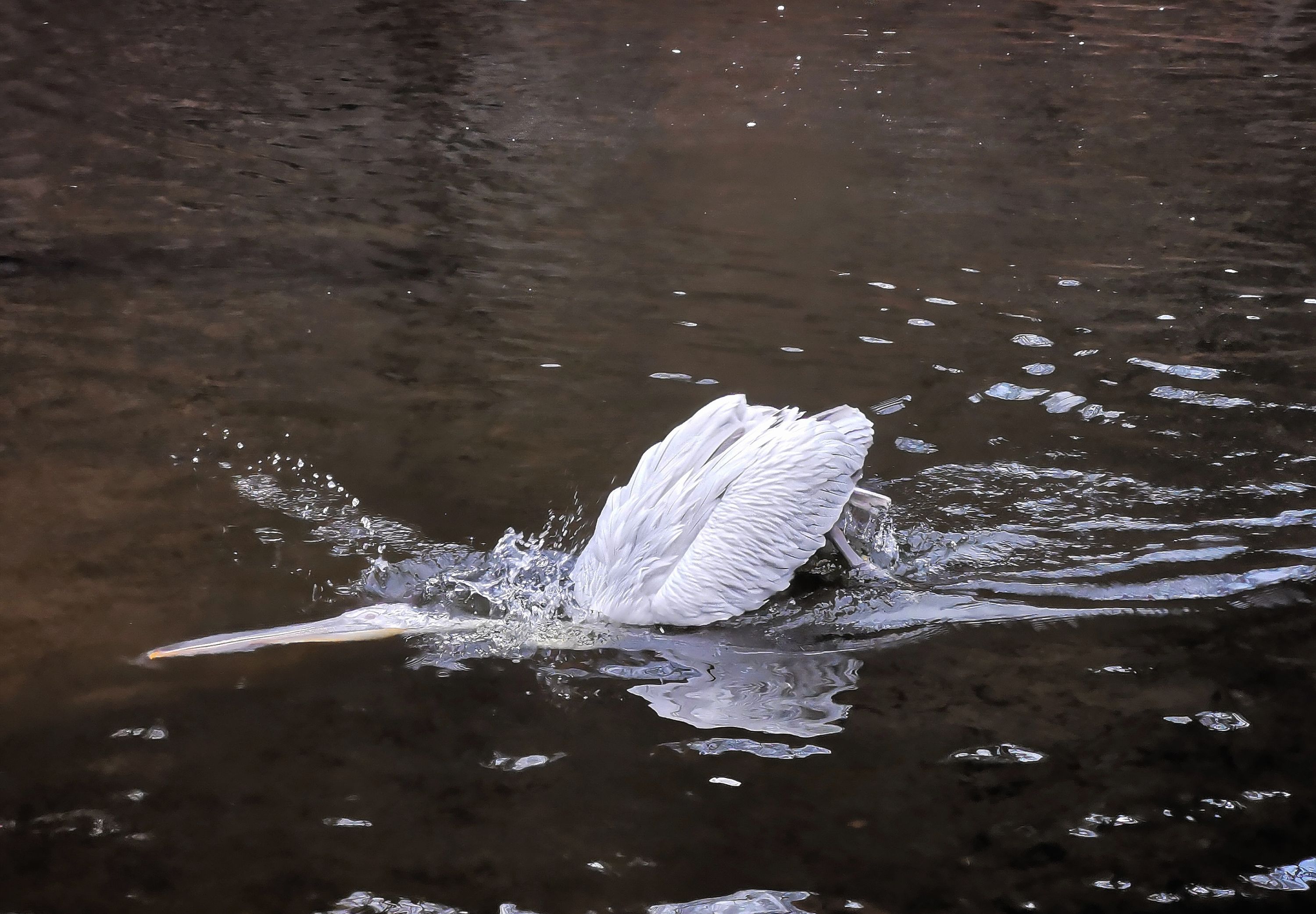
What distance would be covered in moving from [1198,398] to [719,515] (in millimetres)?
2649

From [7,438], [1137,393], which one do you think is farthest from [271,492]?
[1137,393]

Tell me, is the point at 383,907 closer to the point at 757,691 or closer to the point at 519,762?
the point at 519,762

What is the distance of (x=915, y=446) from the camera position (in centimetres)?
499

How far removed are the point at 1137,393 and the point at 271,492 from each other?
3.90 meters

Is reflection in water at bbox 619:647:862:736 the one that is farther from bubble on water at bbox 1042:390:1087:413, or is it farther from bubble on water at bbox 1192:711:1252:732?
bubble on water at bbox 1042:390:1087:413

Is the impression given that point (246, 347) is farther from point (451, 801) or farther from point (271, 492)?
point (451, 801)

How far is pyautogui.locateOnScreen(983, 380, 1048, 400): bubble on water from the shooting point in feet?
17.6

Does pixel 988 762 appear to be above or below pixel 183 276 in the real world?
below

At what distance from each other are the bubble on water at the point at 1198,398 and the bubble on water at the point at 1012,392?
1.70 ft

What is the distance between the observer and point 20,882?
2947 millimetres

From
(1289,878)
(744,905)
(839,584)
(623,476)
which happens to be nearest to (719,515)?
(839,584)

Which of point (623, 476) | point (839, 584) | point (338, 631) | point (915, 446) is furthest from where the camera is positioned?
point (915, 446)

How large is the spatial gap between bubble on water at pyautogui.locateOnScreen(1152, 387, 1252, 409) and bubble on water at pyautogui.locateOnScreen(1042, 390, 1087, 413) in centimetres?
36

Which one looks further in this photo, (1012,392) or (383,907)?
(1012,392)
